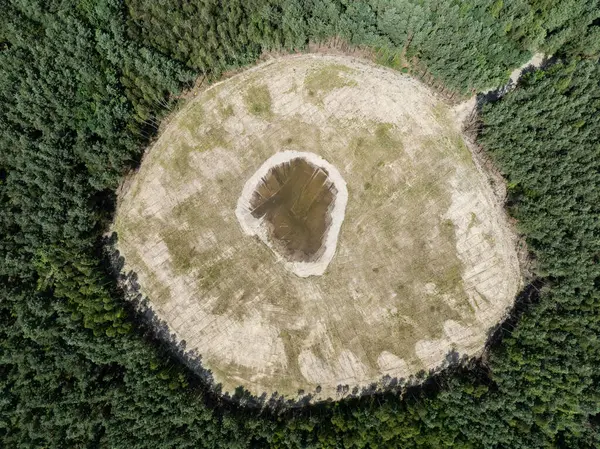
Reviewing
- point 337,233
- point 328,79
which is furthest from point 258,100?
point 337,233

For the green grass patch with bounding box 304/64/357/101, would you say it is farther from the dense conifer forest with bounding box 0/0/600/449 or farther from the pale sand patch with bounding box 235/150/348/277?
the pale sand patch with bounding box 235/150/348/277

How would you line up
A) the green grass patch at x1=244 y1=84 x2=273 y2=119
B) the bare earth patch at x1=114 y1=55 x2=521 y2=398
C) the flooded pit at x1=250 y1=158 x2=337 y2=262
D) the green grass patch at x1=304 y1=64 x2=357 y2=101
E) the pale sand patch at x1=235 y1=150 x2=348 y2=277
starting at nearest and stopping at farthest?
the bare earth patch at x1=114 y1=55 x2=521 y2=398
the green grass patch at x1=304 y1=64 x2=357 y2=101
the green grass patch at x1=244 y1=84 x2=273 y2=119
the pale sand patch at x1=235 y1=150 x2=348 y2=277
the flooded pit at x1=250 y1=158 x2=337 y2=262

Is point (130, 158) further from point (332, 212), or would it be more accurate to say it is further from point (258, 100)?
point (332, 212)

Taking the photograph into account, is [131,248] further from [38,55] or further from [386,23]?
[386,23]

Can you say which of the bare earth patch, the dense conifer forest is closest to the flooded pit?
the bare earth patch

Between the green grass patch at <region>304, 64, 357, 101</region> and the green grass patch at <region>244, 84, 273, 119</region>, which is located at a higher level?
the green grass patch at <region>244, 84, 273, 119</region>

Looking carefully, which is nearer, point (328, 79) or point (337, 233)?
point (328, 79)
